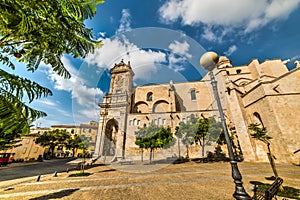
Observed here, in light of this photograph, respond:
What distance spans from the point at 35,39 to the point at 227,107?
2556 centimetres

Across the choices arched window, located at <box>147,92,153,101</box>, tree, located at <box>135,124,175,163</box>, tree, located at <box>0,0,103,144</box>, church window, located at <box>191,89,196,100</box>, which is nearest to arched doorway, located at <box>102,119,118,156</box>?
tree, located at <box>135,124,175,163</box>

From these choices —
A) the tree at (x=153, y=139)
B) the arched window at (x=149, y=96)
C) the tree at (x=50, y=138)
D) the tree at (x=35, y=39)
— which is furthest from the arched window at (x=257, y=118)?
the tree at (x=50, y=138)

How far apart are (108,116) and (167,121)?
11.4 m

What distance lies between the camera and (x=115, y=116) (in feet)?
80.3

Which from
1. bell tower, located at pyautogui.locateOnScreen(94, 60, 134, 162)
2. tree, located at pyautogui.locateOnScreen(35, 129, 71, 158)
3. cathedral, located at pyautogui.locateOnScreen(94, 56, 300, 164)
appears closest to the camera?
cathedral, located at pyautogui.locateOnScreen(94, 56, 300, 164)

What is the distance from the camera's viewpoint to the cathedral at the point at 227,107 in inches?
→ 624

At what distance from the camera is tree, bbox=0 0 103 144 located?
1.74m

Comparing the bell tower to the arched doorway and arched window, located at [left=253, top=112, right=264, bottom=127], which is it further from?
arched window, located at [left=253, top=112, right=264, bottom=127]

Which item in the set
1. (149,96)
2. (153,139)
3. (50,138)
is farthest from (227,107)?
(50,138)

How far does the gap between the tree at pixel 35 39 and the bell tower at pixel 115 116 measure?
21.0 m

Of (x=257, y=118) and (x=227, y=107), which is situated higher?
(x=227, y=107)

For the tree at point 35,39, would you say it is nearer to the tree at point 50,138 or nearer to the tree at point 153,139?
the tree at point 153,139

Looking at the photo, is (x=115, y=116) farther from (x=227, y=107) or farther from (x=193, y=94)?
(x=227, y=107)

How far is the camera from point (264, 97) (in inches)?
683
